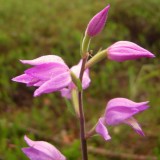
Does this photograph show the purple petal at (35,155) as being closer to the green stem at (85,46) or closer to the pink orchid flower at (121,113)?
the pink orchid flower at (121,113)

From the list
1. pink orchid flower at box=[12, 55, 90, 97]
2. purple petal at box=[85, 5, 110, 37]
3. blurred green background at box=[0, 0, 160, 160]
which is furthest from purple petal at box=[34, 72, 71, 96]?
blurred green background at box=[0, 0, 160, 160]

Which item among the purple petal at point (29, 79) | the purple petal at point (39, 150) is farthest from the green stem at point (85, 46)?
the purple petal at point (39, 150)

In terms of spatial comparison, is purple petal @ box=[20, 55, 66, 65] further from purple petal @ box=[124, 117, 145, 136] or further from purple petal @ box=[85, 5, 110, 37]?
purple petal @ box=[124, 117, 145, 136]

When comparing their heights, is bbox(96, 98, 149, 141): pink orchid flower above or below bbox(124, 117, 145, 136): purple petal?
above

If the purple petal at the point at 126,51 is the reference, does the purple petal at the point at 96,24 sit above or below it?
above

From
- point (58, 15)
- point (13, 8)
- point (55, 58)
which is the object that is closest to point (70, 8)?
point (58, 15)

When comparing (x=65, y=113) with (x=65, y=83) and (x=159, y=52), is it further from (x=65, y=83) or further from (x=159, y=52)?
(x=65, y=83)
